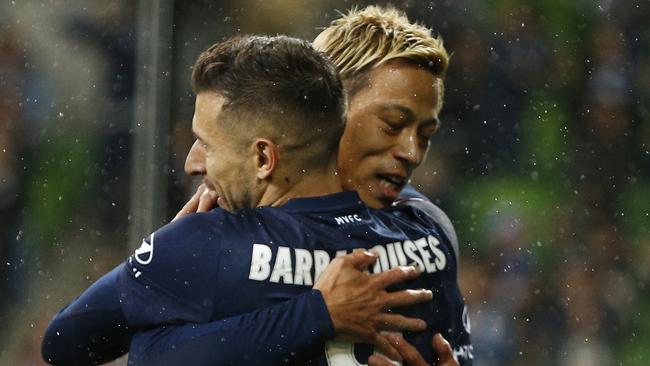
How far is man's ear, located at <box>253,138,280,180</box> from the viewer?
1.95 meters

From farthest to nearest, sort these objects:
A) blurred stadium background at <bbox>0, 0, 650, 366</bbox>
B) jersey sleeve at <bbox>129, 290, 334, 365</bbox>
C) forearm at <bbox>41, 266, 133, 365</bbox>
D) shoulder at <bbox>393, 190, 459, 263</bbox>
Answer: blurred stadium background at <bbox>0, 0, 650, 366</bbox> → shoulder at <bbox>393, 190, 459, 263</bbox> → forearm at <bbox>41, 266, 133, 365</bbox> → jersey sleeve at <bbox>129, 290, 334, 365</bbox>

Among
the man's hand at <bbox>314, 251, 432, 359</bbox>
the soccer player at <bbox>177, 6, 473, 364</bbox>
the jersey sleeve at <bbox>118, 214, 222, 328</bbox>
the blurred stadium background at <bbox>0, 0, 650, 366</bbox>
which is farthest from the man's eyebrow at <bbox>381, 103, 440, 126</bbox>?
the blurred stadium background at <bbox>0, 0, 650, 366</bbox>

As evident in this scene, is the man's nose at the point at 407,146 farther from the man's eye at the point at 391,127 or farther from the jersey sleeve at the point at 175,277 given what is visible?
the jersey sleeve at the point at 175,277

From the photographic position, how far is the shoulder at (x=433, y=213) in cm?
229

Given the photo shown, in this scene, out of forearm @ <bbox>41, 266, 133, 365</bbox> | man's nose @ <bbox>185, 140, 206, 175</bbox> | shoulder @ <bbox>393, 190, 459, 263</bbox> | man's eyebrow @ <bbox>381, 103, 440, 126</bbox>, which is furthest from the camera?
man's eyebrow @ <bbox>381, 103, 440, 126</bbox>

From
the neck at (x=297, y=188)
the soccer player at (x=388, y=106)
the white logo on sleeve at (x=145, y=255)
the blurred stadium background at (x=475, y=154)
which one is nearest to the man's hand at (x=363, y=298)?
the neck at (x=297, y=188)

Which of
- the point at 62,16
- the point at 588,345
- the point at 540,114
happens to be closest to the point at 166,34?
the point at 62,16

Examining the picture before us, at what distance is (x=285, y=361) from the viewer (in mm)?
1888

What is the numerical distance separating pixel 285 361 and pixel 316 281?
13 centimetres

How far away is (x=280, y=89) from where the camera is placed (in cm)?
194

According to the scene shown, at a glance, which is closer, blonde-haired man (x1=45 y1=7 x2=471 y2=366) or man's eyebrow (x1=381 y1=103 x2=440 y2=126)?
blonde-haired man (x1=45 y1=7 x2=471 y2=366)

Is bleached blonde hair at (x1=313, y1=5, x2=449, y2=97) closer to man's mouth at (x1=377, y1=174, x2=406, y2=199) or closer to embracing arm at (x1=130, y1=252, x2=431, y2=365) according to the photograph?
man's mouth at (x1=377, y1=174, x2=406, y2=199)

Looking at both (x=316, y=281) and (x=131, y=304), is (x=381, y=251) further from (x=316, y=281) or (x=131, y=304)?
(x=131, y=304)

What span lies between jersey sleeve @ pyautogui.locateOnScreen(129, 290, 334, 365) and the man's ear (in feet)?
0.70
